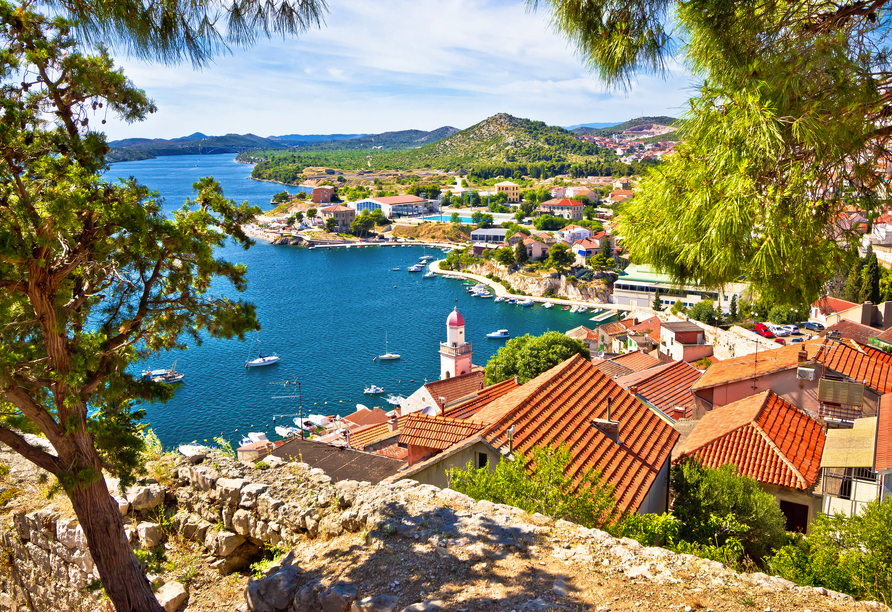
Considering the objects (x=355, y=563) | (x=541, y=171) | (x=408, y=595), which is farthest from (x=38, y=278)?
(x=541, y=171)

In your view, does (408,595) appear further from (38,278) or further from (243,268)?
(38,278)

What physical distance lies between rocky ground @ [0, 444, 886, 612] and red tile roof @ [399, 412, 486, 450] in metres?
2.76

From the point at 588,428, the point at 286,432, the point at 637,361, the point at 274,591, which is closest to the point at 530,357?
the point at 637,361

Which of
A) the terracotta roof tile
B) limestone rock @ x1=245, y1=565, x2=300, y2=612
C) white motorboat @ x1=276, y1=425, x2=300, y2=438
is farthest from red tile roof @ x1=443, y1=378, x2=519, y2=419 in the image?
the terracotta roof tile

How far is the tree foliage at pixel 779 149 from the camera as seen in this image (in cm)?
292

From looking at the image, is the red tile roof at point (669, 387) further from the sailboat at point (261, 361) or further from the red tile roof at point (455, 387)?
the sailboat at point (261, 361)

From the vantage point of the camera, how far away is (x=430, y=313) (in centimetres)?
5347

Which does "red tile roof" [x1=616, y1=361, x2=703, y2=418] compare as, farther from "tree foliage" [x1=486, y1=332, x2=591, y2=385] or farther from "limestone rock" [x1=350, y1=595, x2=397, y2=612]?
"limestone rock" [x1=350, y1=595, x2=397, y2=612]

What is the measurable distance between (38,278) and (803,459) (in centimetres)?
1139

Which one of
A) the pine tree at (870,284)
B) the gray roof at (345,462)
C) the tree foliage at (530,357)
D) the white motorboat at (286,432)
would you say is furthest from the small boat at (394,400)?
the pine tree at (870,284)

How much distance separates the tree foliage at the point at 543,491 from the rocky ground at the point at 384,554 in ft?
3.00

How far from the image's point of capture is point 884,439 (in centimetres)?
820

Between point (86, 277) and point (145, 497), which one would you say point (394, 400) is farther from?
point (86, 277)

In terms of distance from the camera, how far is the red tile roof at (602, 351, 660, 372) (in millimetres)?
26297
